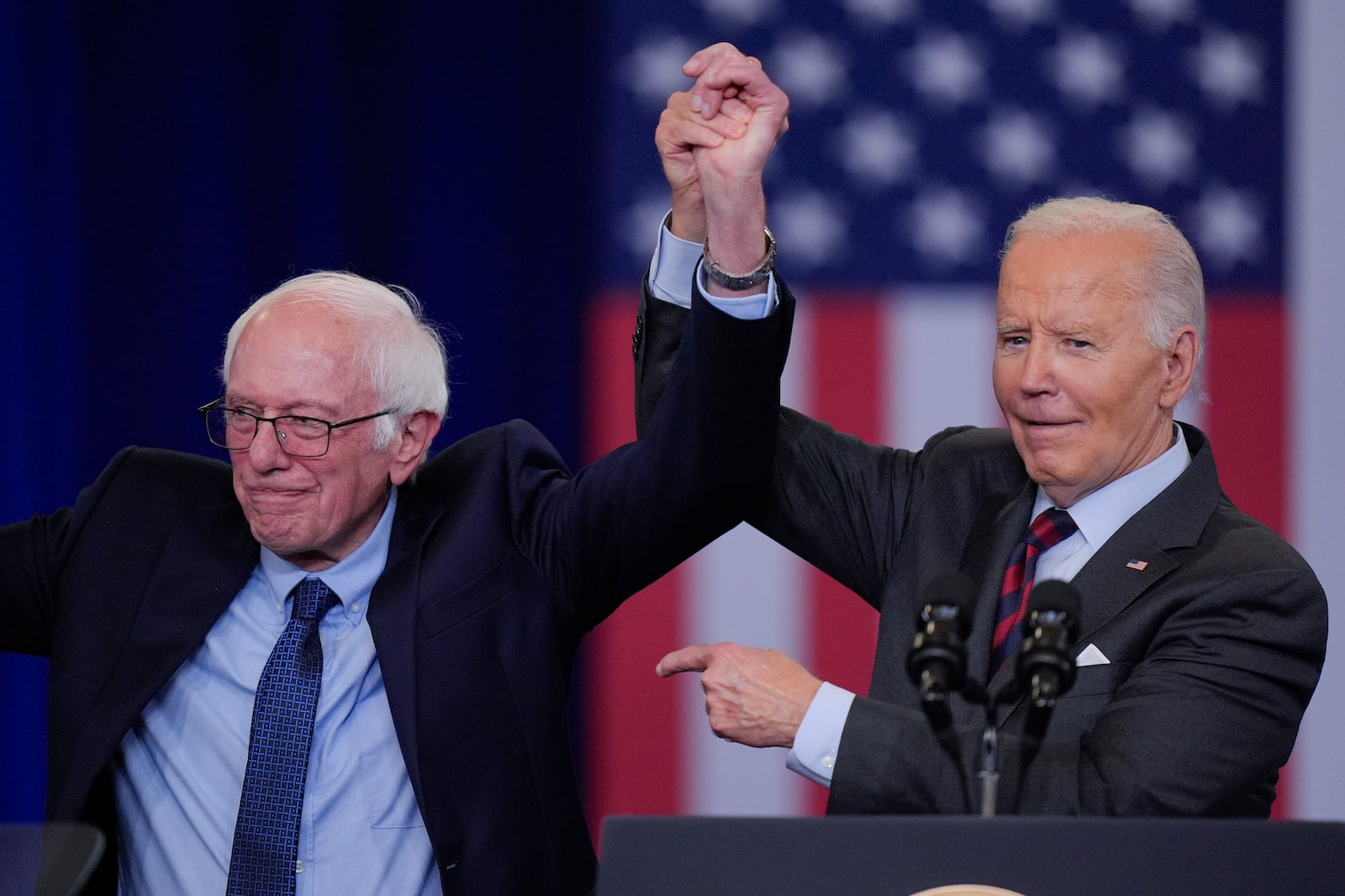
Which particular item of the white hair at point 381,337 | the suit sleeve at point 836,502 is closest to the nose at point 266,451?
the white hair at point 381,337

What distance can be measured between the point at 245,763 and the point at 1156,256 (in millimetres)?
1374

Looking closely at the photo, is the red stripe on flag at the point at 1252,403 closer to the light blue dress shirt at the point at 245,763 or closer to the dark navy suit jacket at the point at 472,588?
the dark navy suit jacket at the point at 472,588

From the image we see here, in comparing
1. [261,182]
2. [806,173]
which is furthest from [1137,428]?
[261,182]

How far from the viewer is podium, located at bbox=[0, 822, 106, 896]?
5.07 ft

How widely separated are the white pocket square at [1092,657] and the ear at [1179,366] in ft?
1.18

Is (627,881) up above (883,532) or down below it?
below

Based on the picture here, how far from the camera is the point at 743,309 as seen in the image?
1914mm

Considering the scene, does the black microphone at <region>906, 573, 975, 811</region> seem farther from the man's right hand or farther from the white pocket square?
the man's right hand

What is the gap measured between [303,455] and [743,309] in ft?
2.07

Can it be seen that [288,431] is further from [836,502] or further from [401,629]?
[836,502]

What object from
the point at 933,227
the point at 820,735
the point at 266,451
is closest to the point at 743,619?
the point at 933,227

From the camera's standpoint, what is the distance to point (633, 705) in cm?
375

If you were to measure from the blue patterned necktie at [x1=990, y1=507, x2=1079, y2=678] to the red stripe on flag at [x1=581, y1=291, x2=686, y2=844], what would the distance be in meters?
1.75

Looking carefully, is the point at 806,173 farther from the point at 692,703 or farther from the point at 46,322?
the point at 46,322
